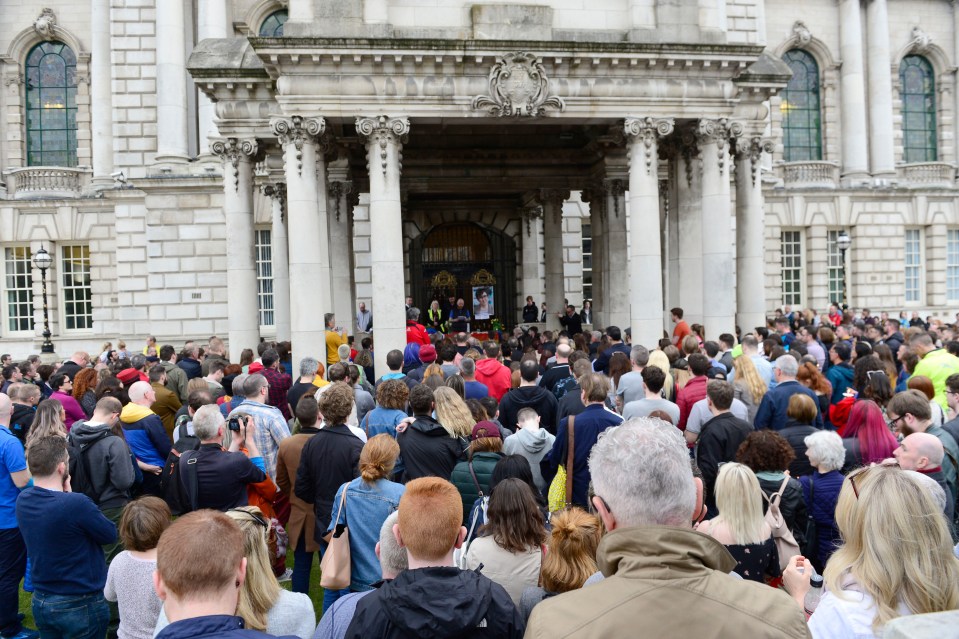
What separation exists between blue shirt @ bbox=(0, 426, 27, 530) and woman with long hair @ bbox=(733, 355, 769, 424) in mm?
7633

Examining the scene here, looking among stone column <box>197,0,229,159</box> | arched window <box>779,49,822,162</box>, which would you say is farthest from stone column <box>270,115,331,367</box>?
arched window <box>779,49,822,162</box>

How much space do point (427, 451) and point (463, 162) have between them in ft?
58.8

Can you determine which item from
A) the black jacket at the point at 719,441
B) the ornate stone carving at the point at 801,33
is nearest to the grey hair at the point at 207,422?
the black jacket at the point at 719,441

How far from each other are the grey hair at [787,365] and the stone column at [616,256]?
14680mm

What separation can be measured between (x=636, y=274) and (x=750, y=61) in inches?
222

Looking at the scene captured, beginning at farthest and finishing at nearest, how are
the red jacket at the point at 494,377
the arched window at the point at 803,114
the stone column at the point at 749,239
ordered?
the arched window at the point at 803,114 → the stone column at the point at 749,239 → the red jacket at the point at 494,377

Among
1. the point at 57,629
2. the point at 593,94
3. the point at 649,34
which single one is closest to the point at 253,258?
the point at 593,94

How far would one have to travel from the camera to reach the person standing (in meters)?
5.57

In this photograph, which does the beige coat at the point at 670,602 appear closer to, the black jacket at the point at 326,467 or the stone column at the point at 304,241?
the black jacket at the point at 326,467

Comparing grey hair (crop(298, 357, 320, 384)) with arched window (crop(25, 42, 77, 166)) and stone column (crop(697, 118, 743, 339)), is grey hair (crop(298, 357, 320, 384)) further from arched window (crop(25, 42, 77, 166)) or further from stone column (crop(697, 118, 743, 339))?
arched window (crop(25, 42, 77, 166))

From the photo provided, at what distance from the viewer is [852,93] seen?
33406 mm

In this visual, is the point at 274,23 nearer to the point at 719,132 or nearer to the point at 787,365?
the point at 719,132

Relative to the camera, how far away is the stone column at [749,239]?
65.4 ft

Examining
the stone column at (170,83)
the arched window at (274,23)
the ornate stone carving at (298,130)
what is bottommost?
the ornate stone carving at (298,130)
